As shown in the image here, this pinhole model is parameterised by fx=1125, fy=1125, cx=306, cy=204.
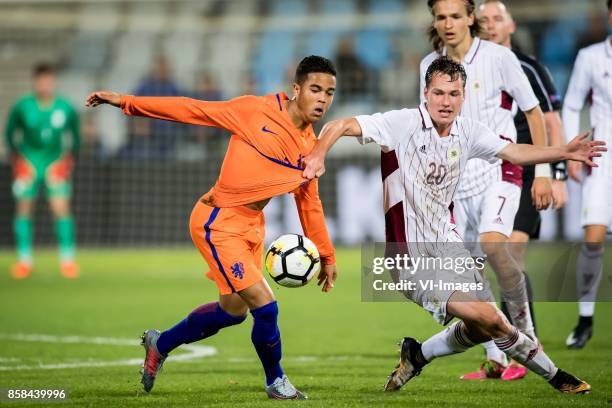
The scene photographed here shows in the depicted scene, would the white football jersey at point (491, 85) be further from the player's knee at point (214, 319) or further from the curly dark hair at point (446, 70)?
the player's knee at point (214, 319)

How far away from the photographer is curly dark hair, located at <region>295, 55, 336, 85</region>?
6.01 metres

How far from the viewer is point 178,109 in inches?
238

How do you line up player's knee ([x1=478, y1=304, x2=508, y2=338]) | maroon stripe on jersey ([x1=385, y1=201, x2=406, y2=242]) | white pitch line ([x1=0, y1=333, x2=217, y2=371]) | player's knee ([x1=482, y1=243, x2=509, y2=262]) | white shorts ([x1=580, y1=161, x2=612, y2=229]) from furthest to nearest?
white shorts ([x1=580, y1=161, x2=612, y2=229])
white pitch line ([x1=0, y1=333, x2=217, y2=371])
player's knee ([x1=482, y1=243, x2=509, y2=262])
maroon stripe on jersey ([x1=385, y1=201, x2=406, y2=242])
player's knee ([x1=478, y1=304, x2=508, y2=338])

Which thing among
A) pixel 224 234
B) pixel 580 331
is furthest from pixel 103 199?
pixel 224 234

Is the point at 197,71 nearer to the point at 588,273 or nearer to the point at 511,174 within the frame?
the point at 588,273

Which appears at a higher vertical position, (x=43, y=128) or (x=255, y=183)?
(x=255, y=183)

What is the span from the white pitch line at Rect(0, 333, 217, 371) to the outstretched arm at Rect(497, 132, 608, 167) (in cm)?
317

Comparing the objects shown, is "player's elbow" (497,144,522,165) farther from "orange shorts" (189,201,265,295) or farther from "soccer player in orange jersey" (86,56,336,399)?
"orange shorts" (189,201,265,295)

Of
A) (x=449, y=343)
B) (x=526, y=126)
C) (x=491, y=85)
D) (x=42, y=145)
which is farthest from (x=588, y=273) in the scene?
(x=42, y=145)

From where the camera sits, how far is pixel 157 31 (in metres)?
25.2

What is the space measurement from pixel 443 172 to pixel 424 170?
0.10 meters

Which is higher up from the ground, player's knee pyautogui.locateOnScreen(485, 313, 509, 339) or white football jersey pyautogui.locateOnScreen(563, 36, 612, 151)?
white football jersey pyautogui.locateOnScreen(563, 36, 612, 151)

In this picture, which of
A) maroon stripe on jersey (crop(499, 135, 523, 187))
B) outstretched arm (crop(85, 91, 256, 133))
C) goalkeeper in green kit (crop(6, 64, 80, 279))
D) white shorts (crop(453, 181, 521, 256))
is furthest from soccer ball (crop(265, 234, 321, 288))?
goalkeeper in green kit (crop(6, 64, 80, 279))

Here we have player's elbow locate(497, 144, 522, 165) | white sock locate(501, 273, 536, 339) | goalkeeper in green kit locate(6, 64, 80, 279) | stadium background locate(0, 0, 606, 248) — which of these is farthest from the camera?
stadium background locate(0, 0, 606, 248)
